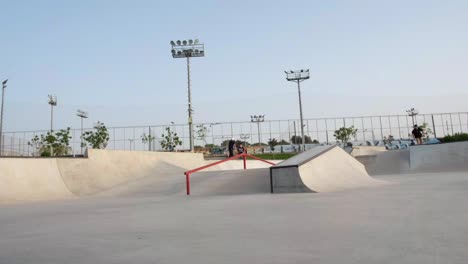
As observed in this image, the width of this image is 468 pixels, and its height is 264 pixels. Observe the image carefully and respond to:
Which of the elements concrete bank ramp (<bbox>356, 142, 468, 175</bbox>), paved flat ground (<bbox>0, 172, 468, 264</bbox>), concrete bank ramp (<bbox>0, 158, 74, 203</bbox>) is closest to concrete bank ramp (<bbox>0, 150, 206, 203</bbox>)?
concrete bank ramp (<bbox>0, 158, 74, 203</bbox>)

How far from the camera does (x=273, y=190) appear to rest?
907cm

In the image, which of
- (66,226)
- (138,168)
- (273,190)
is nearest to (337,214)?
(66,226)

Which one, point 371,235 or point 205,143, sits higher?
point 205,143

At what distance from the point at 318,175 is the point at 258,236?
20.9 feet

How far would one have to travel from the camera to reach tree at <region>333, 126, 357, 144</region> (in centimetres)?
4152

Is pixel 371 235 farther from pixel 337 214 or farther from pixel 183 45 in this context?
pixel 183 45

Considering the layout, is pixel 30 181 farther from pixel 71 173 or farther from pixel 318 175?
pixel 318 175

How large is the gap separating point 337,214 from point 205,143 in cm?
3845

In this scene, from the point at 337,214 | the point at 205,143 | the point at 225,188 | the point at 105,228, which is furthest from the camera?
the point at 205,143

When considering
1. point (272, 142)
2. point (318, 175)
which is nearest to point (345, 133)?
point (272, 142)

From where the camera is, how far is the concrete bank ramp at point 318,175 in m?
8.71

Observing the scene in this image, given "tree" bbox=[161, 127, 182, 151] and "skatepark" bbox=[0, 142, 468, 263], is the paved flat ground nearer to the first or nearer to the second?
"skatepark" bbox=[0, 142, 468, 263]

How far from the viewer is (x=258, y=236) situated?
3.48 m

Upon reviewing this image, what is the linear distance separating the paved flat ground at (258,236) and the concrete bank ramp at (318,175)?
10.4 ft
